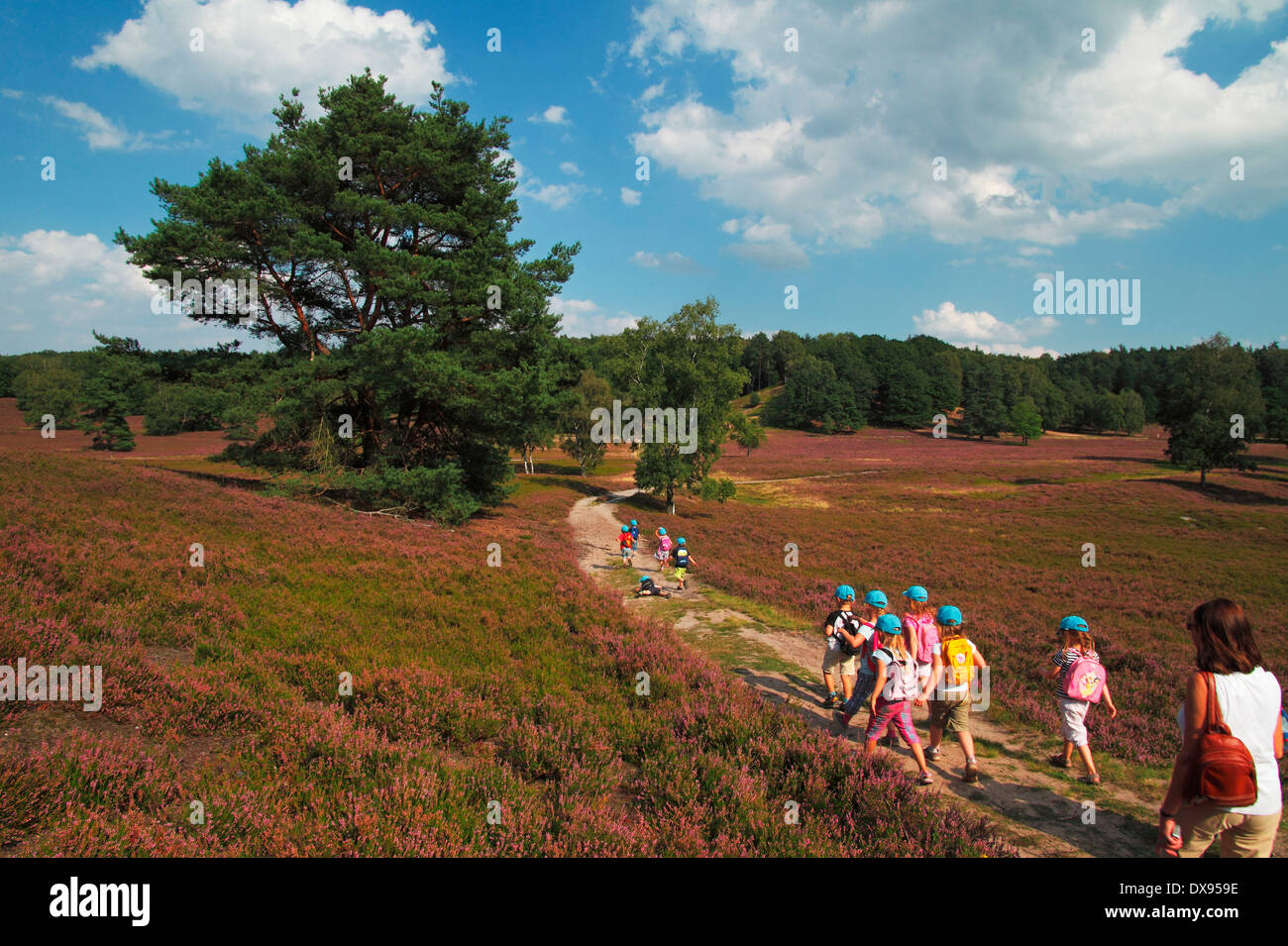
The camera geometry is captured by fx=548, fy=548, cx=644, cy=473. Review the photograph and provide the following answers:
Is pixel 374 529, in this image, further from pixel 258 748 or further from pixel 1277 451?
pixel 1277 451

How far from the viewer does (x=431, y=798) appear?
430 centimetres

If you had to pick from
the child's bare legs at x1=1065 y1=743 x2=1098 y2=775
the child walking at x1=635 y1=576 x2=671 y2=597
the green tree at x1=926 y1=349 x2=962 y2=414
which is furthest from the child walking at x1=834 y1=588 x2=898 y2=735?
the green tree at x1=926 y1=349 x2=962 y2=414

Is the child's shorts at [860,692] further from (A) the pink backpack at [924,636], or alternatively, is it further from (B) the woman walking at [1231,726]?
(B) the woman walking at [1231,726]

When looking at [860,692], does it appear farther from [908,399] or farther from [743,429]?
[908,399]

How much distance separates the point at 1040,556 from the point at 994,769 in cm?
2615

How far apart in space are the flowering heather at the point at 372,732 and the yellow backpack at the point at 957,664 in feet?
4.92

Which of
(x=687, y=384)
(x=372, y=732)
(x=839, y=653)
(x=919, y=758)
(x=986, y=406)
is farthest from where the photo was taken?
(x=986, y=406)

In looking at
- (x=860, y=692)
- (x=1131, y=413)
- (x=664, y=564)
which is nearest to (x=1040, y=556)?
(x=664, y=564)

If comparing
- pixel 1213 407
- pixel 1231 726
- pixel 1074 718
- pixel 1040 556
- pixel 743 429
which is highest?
pixel 1213 407

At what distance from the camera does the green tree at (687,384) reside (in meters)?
39.5

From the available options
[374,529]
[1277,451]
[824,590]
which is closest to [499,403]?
[374,529]

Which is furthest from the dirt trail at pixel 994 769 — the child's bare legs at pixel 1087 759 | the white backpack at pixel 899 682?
the white backpack at pixel 899 682

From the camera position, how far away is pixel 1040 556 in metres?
28.1
